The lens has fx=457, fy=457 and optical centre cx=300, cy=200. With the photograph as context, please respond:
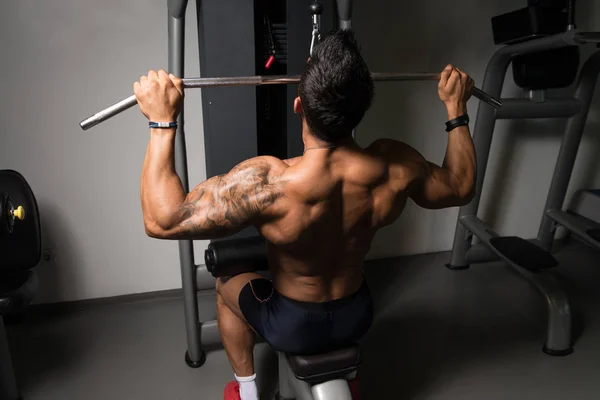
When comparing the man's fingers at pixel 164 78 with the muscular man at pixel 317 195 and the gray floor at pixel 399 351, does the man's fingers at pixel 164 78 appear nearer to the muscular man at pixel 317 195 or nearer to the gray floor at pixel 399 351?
the muscular man at pixel 317 195

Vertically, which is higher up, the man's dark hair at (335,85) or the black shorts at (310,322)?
the man's dark hair at (335,85)

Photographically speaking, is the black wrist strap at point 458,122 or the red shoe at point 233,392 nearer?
the black wrist strap at point 458,122

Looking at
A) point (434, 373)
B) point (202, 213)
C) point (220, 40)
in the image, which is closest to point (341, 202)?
point (202, 213)

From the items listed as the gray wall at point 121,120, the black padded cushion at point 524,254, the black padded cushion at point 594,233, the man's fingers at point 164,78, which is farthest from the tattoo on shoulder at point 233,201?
the black padded cushion at point 594,233

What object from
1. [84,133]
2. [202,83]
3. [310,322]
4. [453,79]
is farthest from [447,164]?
[84,133]

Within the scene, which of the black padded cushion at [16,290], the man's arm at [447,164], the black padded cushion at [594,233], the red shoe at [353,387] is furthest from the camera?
the black padded cushion at [594,233]

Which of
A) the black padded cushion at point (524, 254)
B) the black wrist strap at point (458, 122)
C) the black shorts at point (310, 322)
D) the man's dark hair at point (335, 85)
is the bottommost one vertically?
the black padded cushion at point (524, 254)

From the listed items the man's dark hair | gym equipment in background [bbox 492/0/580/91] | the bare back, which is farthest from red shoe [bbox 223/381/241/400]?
gym equipment in background [bbox 492/0/580/91]

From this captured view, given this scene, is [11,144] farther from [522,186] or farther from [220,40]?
[522,186]

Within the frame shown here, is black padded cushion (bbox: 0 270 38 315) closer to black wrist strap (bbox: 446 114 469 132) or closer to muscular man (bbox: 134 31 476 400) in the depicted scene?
muscular man (bbox: 134 31 476 400)

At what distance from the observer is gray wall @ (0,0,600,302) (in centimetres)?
178

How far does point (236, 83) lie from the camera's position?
0.99m

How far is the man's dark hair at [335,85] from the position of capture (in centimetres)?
89

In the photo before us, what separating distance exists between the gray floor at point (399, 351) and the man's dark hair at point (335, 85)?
1041mm
